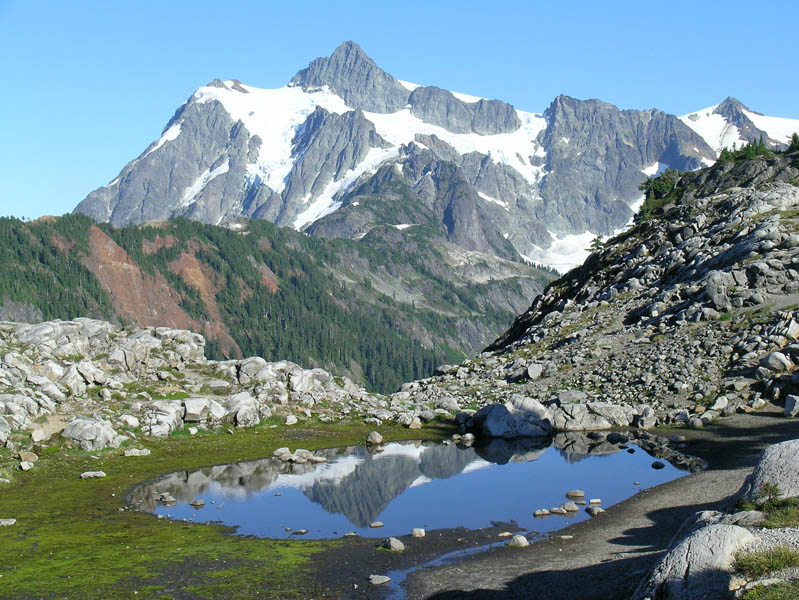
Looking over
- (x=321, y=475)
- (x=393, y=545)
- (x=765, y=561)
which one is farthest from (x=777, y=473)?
(x=321, y=475)

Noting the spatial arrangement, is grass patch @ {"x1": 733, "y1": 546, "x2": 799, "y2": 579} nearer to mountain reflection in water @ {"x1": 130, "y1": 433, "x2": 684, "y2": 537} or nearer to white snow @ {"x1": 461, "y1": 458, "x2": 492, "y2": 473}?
mountain reflection in water @ {"x1": 130, "y1": 433, "x2": 684, "y2": 537}

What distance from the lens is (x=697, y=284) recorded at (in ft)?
294

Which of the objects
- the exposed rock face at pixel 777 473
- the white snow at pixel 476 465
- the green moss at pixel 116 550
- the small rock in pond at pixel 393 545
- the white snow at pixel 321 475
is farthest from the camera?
the white snow at pixel 476 465

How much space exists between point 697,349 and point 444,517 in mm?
43684

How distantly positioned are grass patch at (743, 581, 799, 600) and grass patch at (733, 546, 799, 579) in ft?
2.08

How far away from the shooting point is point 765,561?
61.9ft

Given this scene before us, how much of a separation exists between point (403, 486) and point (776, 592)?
3584cm

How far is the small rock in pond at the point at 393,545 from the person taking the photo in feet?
112

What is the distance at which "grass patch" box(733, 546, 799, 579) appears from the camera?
1867 cm

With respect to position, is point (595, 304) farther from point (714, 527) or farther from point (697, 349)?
point (714, 527)

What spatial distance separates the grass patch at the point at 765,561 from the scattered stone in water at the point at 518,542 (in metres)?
15.6

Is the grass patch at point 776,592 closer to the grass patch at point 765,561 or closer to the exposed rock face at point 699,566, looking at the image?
the grass patch at point 765,561

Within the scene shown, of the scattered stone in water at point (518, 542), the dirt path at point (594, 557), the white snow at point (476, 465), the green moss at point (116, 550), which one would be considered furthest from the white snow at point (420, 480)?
the scattered stone in water at point (518, 542)

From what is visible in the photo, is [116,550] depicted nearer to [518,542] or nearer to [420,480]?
[518,542]
